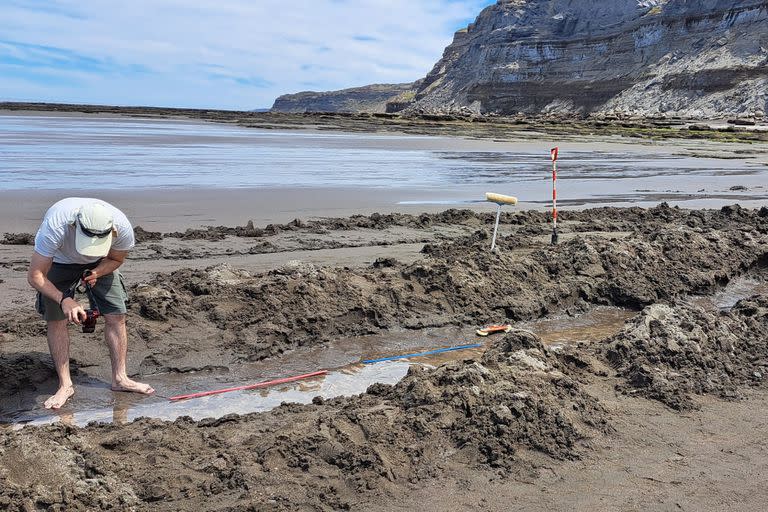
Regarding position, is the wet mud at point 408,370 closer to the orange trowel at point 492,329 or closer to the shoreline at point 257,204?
the orange trowel at point 492,329

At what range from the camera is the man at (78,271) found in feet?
16.3

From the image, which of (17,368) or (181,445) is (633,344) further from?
(17,368)

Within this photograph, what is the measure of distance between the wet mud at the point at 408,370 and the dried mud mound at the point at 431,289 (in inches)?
0.9

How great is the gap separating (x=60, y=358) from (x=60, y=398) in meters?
0.30

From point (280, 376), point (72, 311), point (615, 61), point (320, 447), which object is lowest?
point (280, 376)

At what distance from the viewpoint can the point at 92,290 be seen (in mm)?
5516

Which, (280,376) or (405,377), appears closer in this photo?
(405,377)

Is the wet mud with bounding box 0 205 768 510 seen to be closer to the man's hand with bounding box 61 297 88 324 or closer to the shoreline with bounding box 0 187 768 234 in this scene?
the man's hand with bounding box 61 297 88 324

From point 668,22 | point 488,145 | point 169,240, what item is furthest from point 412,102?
point 169,240

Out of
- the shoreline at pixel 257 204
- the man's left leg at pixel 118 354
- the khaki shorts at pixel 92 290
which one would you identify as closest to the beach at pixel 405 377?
the man's left leg at pixel 118 354

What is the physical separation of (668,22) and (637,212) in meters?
88.6

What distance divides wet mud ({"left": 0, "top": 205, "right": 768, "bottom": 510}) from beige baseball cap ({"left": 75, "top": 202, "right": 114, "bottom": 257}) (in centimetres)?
121

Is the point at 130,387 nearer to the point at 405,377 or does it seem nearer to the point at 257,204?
the point at 405,377

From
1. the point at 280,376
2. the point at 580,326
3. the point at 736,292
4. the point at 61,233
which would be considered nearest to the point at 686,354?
the point at 580,326
